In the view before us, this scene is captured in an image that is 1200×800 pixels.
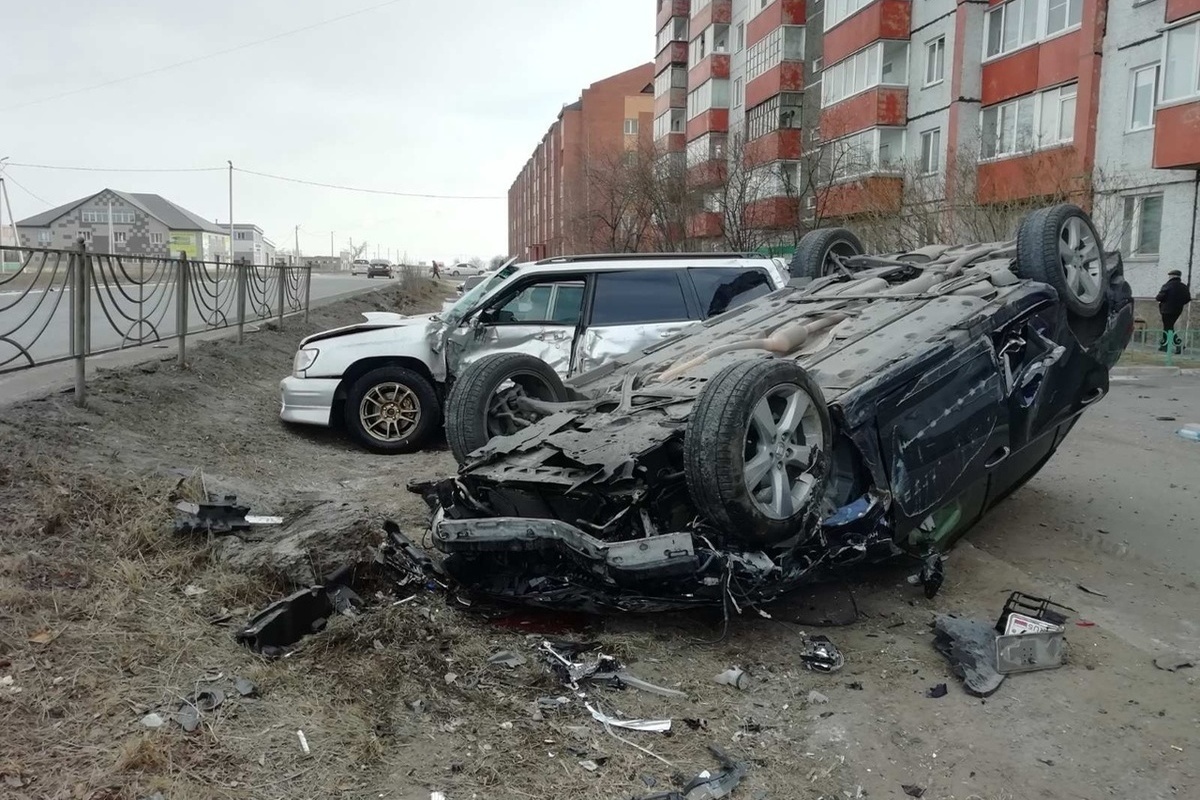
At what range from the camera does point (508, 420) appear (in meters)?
4.92

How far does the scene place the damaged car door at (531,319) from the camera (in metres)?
7.92

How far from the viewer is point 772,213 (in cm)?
2984

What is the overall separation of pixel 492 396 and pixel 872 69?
2854 cm

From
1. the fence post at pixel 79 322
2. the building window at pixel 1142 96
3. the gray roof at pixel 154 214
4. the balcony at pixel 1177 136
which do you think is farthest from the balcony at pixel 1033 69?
the gray roof at pixel 154 214

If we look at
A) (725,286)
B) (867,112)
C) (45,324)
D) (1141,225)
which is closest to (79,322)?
(45,324)

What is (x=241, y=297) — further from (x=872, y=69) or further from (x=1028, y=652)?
(x=872, y=69)

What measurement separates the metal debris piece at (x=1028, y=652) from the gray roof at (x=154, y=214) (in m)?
110

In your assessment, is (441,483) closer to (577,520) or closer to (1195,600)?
(577,520)

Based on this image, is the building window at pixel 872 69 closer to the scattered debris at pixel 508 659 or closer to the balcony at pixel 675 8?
the balcony at pixel 675 8

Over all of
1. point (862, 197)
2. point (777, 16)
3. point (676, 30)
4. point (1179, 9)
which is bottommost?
point (862, 197)

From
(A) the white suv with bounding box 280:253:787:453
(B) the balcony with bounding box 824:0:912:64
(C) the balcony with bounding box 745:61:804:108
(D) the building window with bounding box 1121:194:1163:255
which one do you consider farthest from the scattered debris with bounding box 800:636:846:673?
(C) the balcony with bounding box 745:61:804:108

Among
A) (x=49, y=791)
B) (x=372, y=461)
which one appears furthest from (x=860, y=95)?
(x=49, y=791)

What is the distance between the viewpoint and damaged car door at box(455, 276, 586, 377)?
792cm

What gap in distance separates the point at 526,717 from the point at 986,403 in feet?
Answer: 9.01
